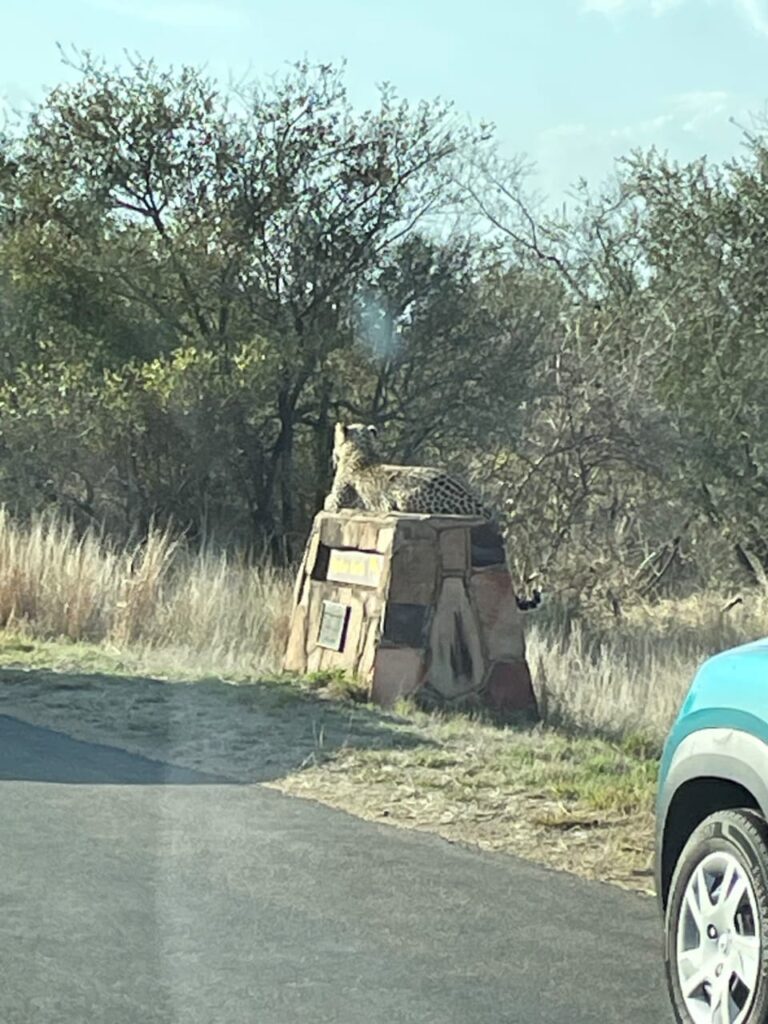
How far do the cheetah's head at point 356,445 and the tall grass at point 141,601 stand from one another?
1.49 metres

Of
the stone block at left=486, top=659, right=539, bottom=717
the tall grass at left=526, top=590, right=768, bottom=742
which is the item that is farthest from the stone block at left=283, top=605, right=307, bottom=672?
the tall grass at left=526, top=590, right=768, bottom=742

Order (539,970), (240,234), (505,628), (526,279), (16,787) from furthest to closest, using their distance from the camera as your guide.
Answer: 1. (526,279)
2. (240,234)
3. (505,628)
4. (16,787)
5. (539,970)

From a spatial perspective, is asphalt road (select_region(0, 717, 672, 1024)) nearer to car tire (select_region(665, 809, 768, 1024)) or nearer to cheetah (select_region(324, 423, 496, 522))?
car tire (select_region(665, 809, 768, 1024))

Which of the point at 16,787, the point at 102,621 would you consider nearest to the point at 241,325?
the point at 102,621

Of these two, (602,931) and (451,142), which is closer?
(602,931)

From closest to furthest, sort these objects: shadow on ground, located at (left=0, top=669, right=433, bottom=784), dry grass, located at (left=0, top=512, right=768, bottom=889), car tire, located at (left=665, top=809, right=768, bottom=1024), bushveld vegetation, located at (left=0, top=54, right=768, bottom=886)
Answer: car tire, located at (left=665, top=809, right=768, bottom=1024), dry grass, located at (left=0, top=512, right=768, bottom=889), shadow on ground, located at (left=0, top=669, right=433, bottom=784), bushveld vegetation, located at (left=0, top=54, right=768, bottom=886)

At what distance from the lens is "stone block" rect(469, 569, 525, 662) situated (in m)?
11.9

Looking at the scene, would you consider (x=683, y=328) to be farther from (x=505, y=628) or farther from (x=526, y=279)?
(x=505, y=628)

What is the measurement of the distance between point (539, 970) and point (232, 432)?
49.8 feet


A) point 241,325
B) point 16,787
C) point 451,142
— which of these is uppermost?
point 451,142

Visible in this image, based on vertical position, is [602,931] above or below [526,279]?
below

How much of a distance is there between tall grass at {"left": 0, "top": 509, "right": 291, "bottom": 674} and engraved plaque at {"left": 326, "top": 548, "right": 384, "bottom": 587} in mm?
1473

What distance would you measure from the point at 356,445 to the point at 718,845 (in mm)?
9240

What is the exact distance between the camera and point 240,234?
67.8ft
